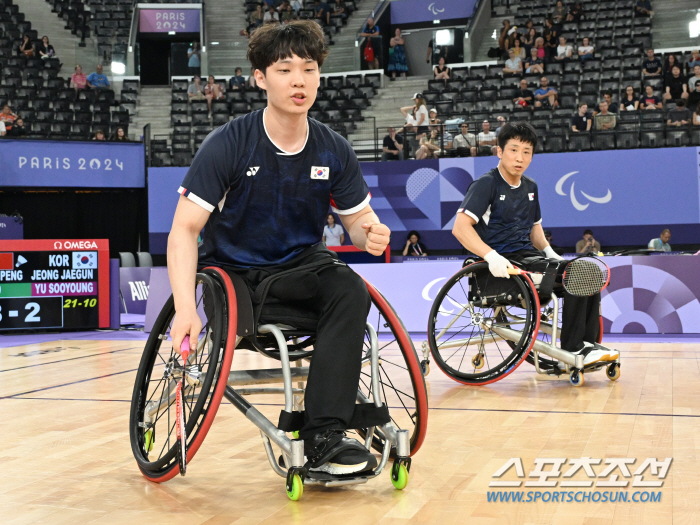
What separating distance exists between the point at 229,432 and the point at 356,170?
1194mm

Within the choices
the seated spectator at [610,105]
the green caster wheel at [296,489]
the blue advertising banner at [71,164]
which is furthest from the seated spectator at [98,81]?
the green caster wheel at [296,489]

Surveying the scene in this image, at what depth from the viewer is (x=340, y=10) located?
17.0 metres

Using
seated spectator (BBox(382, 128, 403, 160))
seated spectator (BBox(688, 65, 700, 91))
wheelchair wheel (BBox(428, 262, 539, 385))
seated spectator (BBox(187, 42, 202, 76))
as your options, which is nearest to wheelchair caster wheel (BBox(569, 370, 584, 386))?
wheelchair wheel (BBox(428, 262, 539, 385))

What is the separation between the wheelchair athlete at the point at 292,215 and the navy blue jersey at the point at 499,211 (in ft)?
6.18

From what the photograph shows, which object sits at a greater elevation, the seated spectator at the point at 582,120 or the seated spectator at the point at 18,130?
the seated spectator at the point at 582,120

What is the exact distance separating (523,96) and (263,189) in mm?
10383

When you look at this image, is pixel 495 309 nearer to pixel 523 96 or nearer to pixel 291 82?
pixel 291 82

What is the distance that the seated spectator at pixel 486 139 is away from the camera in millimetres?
10648

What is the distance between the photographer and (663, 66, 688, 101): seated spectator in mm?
11062

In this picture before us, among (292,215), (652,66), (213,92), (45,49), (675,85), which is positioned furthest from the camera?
(45,49)

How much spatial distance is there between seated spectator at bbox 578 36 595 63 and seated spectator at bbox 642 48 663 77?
3.35ft

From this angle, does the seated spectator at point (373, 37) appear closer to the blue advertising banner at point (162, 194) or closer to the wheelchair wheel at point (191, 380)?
the blue advertising banner at point (162, 194)

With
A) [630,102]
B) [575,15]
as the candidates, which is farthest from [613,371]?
[575,15]

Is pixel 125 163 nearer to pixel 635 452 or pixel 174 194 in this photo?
pixel 174 194
